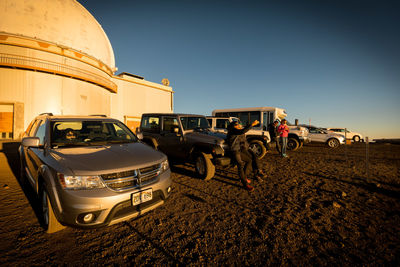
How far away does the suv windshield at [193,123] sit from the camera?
19.7ft

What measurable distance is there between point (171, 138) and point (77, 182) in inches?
156

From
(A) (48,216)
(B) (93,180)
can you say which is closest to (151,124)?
(A) (48,216)

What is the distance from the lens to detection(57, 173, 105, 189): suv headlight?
2162 millimetres

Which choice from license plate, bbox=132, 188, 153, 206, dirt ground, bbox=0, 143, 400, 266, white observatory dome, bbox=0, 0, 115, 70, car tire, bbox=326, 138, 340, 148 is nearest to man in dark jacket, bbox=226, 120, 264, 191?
dirt ground, bbox=0, 143, 400, 266

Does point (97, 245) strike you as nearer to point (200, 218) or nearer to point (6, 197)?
point (200, 218)

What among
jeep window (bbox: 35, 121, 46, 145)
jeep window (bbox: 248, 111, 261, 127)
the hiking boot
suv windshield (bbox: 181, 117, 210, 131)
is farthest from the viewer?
jeep window (bbox: 248, 111, 261, 127)

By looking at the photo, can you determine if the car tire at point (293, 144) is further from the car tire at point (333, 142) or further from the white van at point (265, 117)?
the car tire at point (333, 142)

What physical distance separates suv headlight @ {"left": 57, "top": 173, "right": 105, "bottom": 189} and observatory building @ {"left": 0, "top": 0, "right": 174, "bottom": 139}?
17562 mm

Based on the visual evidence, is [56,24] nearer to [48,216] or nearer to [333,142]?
[48,216]

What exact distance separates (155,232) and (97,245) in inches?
31.1

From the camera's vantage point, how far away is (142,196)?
2467 mm

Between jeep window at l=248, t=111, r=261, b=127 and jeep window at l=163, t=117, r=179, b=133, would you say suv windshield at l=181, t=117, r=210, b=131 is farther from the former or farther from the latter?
jeep window at l=248, t=111, r=261, b=127

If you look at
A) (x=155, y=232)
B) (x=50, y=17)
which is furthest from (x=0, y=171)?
(x=50, y=17)

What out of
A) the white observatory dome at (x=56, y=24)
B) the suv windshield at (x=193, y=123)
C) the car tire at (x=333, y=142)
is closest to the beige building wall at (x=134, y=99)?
the white observatory dome at (x=56, y=24)
